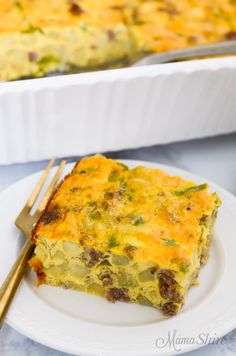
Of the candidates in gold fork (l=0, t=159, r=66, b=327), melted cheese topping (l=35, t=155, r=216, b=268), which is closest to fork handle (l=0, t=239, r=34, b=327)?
gold fork (l=0, t=159, r=66, b=327)

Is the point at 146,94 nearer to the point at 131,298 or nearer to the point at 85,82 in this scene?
the point at 85,82

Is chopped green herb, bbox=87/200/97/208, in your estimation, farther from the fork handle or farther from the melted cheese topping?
the fork handle

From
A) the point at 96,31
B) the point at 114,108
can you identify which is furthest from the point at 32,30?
the point at 114,108

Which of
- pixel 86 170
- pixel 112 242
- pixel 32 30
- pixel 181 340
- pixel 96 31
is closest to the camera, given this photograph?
pixel 181 340

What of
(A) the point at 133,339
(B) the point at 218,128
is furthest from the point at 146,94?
(A) the point at 133,339

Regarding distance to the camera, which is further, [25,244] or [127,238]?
[25,244]

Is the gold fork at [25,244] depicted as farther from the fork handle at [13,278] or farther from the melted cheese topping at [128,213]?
the melted cheese topping at [128,213]

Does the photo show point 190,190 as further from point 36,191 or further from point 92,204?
point 36,191
